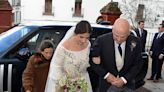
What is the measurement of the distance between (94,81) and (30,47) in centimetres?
112

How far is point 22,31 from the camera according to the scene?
20.5ft

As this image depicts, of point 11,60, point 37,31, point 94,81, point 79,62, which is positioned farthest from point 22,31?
point 79,62

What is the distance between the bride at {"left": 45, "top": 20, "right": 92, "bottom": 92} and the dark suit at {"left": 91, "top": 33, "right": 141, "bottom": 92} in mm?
154

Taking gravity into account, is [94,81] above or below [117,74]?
below

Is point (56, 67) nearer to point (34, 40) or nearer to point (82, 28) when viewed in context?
point (82, 28)

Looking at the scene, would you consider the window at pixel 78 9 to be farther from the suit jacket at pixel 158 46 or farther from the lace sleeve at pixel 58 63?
the lace sleeve at pixel 58 63

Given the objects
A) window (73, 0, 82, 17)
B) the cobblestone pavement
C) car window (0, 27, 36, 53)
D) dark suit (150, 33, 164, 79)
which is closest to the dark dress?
car window (0, 27, 36, 53)

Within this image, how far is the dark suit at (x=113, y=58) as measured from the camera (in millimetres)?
4512

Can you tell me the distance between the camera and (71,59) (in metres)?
4.41

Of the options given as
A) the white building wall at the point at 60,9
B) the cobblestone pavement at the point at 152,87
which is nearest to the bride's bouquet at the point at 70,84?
the cobblestone pavement at the point at 152,87

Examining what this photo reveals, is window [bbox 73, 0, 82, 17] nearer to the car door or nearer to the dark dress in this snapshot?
the car door

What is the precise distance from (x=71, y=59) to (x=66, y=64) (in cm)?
8

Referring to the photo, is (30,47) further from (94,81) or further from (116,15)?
(116,15)

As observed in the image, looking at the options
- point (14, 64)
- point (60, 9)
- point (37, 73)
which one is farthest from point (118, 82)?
point (60, 9)
